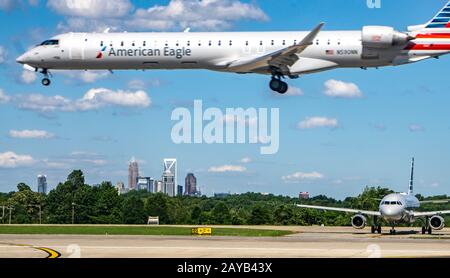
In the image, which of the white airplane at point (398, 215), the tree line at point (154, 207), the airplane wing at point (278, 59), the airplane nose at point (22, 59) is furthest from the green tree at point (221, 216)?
the airplane wing at point (278, 59)

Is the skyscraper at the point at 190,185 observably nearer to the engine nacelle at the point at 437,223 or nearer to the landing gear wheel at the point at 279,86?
the engine nacelle at the point at 437,223

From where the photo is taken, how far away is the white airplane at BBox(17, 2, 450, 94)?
57.4 metres

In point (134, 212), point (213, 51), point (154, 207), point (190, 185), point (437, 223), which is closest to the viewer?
point (213, 51)

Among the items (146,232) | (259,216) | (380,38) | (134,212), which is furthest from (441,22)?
(134,212)

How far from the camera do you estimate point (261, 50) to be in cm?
5925

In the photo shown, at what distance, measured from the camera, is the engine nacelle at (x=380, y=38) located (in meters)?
56.9

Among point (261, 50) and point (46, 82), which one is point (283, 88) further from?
point (46, 82)

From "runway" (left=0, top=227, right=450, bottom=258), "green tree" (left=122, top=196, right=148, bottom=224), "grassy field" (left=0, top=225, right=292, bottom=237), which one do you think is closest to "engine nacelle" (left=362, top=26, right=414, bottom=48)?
"runway" (left=0, top=227, right=450, bottom=258)

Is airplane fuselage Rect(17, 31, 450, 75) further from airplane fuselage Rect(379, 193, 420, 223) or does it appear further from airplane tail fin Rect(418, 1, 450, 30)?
airplane fuselage Rect(379, 193, 420, 223)

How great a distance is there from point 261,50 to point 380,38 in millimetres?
8664
